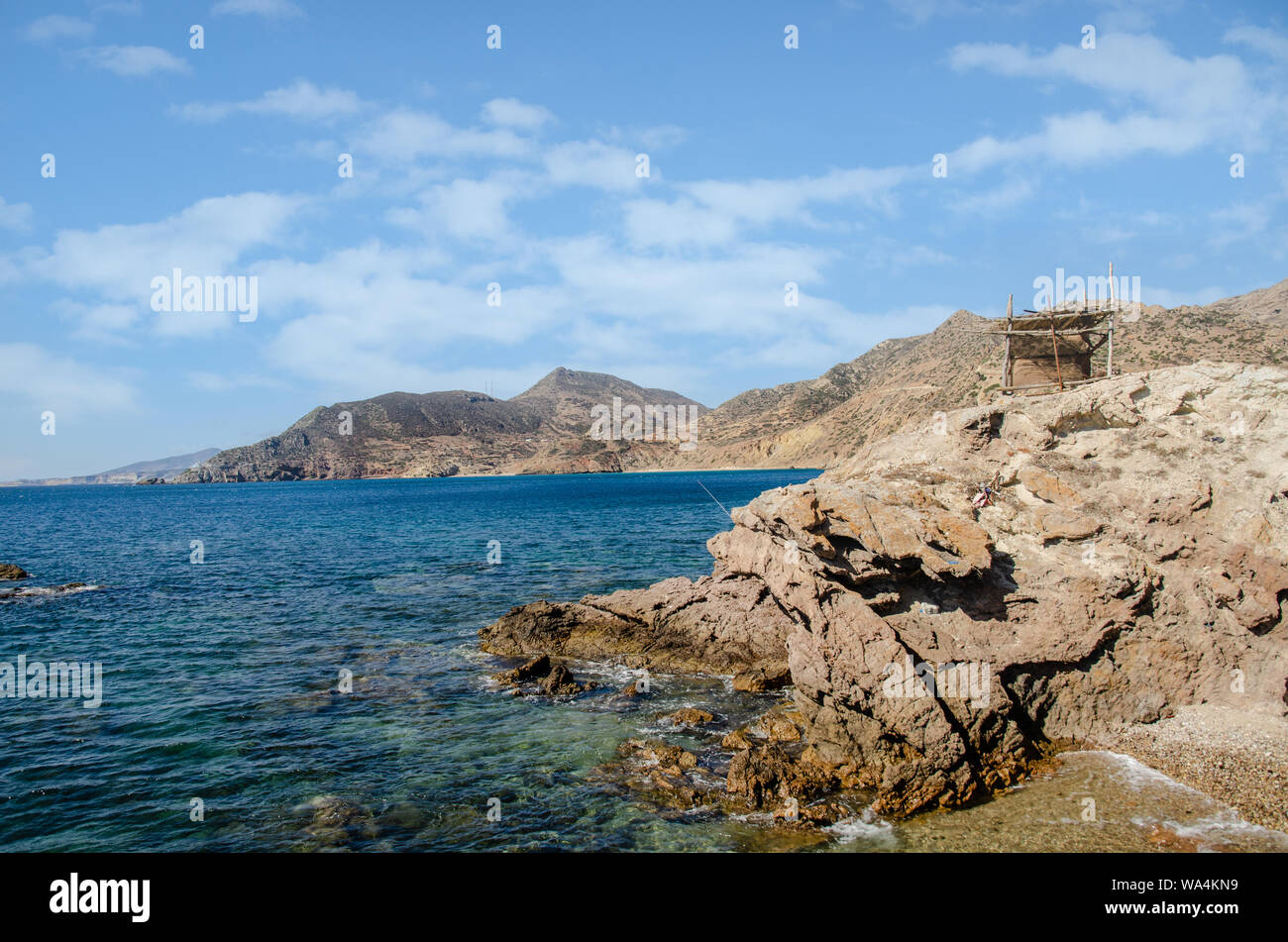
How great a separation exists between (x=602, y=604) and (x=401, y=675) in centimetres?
556

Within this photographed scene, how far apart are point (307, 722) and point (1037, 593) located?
557 inches

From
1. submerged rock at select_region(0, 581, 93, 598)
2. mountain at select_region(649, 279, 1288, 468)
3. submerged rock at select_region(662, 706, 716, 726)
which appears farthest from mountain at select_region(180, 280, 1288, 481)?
submerged rock at select_region(0, 581, 93, 598)

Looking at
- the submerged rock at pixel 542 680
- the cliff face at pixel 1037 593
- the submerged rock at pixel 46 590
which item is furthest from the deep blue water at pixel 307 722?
the cliff face at pixel 1037 593

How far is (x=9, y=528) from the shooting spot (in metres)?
63.3

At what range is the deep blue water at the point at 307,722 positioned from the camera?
9633 millimetres

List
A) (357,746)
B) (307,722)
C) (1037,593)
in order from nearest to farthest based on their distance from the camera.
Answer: (1037,593)
(357,746)
(307,722)

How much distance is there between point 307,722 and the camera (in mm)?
13617

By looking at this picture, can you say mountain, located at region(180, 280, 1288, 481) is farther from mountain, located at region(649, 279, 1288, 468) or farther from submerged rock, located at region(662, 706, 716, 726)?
submerged rock, located at region(662, 706, 716, 726)

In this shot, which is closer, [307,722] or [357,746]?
[357,746]

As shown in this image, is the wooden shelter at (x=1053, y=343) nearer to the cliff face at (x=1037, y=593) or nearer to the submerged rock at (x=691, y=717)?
the cliff face at (x=1037, y=593)

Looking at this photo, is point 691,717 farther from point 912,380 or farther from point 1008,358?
point 912,380

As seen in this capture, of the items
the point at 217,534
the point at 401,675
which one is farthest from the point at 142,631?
the point at 217,534

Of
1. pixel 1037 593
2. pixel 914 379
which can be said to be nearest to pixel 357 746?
pixel 1037 593

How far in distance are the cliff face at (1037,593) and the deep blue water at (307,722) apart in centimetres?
307
